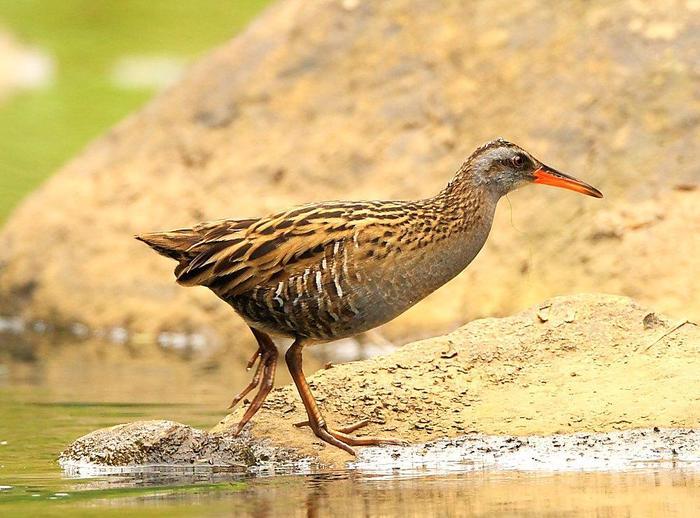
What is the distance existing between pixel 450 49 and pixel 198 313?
12.8 ft

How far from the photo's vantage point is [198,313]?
18469 millimetres

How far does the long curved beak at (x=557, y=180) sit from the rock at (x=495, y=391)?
0.70 meters

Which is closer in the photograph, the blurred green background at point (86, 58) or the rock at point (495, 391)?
the rock at point (495, 391)

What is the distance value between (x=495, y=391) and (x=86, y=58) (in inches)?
885

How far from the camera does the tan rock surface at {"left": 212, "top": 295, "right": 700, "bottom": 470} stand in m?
10.1

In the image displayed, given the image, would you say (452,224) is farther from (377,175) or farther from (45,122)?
(45,122)

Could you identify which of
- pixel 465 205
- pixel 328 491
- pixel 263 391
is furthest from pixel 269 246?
pixel 328 491

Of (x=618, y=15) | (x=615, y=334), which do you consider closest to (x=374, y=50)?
(x=618, y=15)

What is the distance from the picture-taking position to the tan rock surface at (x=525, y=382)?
1013cm

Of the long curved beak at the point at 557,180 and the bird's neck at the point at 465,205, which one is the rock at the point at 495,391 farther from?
the bird's neck at the point at 465,205

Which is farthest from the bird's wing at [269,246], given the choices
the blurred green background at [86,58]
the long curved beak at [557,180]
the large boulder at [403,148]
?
the blurred green background at [86,58]

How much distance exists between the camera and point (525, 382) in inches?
419

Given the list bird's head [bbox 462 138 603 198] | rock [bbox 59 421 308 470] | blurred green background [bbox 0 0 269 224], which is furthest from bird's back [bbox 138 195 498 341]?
blurred green background [bbox 0 0 269 224]

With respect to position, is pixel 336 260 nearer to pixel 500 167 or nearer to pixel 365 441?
pixel 365 441
